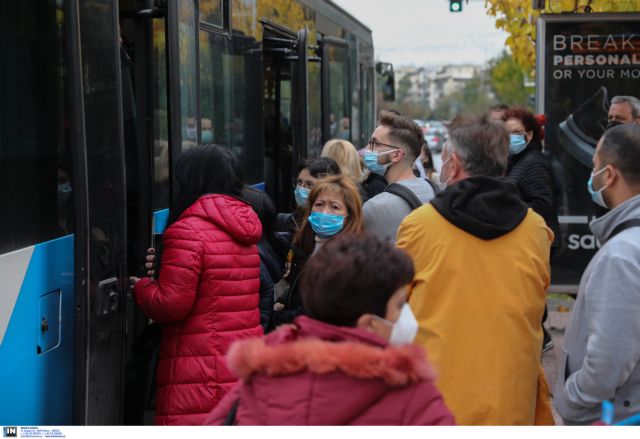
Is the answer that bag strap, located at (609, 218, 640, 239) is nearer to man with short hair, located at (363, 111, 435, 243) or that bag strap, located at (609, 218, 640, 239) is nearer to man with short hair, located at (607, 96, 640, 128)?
man with short hair, located at (363, 111, 435, 243)

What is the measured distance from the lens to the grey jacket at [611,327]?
3.59 metres

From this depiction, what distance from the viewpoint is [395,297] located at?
2.70 m

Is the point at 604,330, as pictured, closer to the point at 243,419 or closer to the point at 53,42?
the point at 243,419

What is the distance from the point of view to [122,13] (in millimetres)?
5879

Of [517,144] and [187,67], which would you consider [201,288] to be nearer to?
[187,67]

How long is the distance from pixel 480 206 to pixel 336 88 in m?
8.97

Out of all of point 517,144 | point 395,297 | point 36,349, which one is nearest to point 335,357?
point 395,297

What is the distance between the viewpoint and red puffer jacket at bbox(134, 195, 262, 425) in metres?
4.82

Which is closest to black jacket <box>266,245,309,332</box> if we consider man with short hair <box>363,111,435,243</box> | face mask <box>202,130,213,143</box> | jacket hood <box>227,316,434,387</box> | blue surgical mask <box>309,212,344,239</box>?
blue surgical mask <box>309,212,344,239</box>

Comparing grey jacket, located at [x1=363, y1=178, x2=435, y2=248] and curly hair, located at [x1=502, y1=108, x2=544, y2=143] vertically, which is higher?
curly hair, located at [x1=502, y1=108, x2=544, y2=143]

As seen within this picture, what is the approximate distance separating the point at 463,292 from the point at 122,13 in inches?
114

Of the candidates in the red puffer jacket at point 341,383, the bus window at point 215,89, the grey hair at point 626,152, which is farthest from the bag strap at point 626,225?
the bus window at point 215,89

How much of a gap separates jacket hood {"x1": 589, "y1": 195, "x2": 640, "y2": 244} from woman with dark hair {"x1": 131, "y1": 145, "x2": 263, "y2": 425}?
1.70 meters
